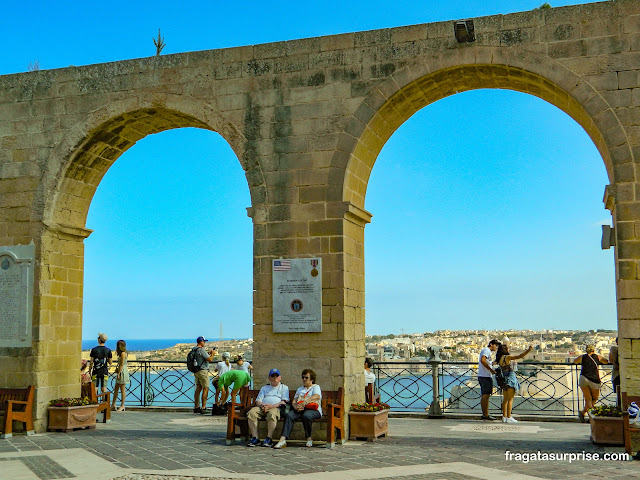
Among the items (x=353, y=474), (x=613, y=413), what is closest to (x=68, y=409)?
(x=353, y=474)

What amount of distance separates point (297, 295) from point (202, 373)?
3666 mm

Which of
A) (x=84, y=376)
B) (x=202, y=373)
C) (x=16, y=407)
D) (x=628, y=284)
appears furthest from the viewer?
(x=202, y=373)

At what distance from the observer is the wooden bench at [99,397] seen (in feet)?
37.1

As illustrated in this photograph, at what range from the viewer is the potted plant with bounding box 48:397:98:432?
1062cm

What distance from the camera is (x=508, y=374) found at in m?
11.2

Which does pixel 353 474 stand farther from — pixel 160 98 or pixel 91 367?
pixel 91 367

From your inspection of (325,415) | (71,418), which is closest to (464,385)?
(325,415)

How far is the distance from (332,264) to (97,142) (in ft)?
14.0

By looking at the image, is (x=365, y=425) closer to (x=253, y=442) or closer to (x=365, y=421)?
(x=365, y=421)

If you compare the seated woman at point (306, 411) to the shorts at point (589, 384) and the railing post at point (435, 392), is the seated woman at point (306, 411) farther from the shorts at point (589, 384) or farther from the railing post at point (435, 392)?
the shorts at point (589, 384)

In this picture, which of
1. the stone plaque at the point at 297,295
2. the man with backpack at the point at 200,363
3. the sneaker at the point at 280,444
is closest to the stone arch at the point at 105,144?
the stone plaque at the point at 297,295

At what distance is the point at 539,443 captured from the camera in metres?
9.09

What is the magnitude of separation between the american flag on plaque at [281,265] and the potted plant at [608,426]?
165 inches

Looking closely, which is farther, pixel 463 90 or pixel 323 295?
pixel 463 90
